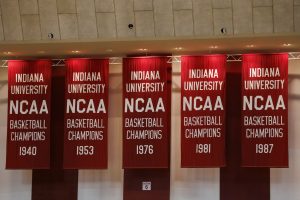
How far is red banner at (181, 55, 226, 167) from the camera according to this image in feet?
53.5

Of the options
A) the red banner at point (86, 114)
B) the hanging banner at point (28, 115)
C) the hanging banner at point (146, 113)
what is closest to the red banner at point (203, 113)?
the hanging banner at point (146, 113)

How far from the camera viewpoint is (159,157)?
16.5 m

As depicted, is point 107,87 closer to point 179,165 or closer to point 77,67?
point 77,67

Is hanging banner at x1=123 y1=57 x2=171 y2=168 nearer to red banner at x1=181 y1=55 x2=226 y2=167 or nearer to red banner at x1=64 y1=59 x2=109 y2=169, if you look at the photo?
red banner at x1=181 y1=55 x2=226 y2=167

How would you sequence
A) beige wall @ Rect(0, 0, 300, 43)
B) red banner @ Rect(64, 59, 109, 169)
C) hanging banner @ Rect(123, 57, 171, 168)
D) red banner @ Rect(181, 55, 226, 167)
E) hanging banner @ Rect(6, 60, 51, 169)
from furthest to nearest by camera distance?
1. hanging banner @ Rect(6, 60, 51, 169)
2. red banner @ Rect(64, 59, 109, 169)
3. hanging banner @ Rect(123, 57, 171, 168)
4. red banner @ Rect(181, 55, 226, 167)
5. beige wall @ Rect(0, 0, 300, 43)

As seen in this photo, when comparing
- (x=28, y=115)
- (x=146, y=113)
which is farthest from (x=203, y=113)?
(x=28, y=115)

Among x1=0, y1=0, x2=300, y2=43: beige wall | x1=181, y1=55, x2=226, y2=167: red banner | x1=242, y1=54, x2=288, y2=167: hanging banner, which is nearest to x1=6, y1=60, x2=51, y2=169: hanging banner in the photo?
x1=0, y1=0, x2=300, y2=43: beige wall

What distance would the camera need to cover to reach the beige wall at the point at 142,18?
15078 millimetres

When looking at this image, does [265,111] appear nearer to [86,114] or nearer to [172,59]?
[172,59]

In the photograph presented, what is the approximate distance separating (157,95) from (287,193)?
4.80m

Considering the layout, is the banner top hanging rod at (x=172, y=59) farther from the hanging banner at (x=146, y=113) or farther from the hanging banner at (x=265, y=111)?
the hanging banner at (x=265, y=111)

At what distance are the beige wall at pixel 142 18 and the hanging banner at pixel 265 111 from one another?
4.85 ft

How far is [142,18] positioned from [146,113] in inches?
114

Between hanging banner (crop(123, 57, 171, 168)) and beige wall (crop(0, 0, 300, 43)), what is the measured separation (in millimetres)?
1478
